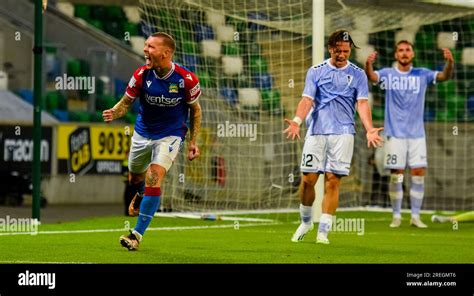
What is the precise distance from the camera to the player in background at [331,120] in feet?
37.3

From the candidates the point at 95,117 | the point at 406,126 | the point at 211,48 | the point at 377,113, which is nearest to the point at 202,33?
the point at 211,48

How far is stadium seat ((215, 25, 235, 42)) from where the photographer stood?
1823 cm

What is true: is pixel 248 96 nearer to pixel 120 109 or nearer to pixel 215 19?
pixel 215 19

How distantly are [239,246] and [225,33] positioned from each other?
25.6 ft

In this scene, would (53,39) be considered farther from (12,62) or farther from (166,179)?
(166,179)

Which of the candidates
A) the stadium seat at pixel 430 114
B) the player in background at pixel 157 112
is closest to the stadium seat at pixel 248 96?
the player in background at pixel 157 112

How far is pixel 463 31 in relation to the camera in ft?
69.1

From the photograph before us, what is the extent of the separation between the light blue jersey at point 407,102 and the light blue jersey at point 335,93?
10.9 feet

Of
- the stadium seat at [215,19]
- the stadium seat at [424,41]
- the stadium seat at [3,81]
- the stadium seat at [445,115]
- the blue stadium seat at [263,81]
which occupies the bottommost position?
the stadium seat at [445,115]

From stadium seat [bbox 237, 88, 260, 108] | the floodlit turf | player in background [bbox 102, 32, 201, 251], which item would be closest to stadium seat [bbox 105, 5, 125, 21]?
stadium seat [bbox 237, 88, 260, 108]

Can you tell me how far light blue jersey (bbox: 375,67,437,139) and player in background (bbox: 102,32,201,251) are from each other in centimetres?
466

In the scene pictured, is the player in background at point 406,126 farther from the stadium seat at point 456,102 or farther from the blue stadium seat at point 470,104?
the blue stadium seat at point 470,104
